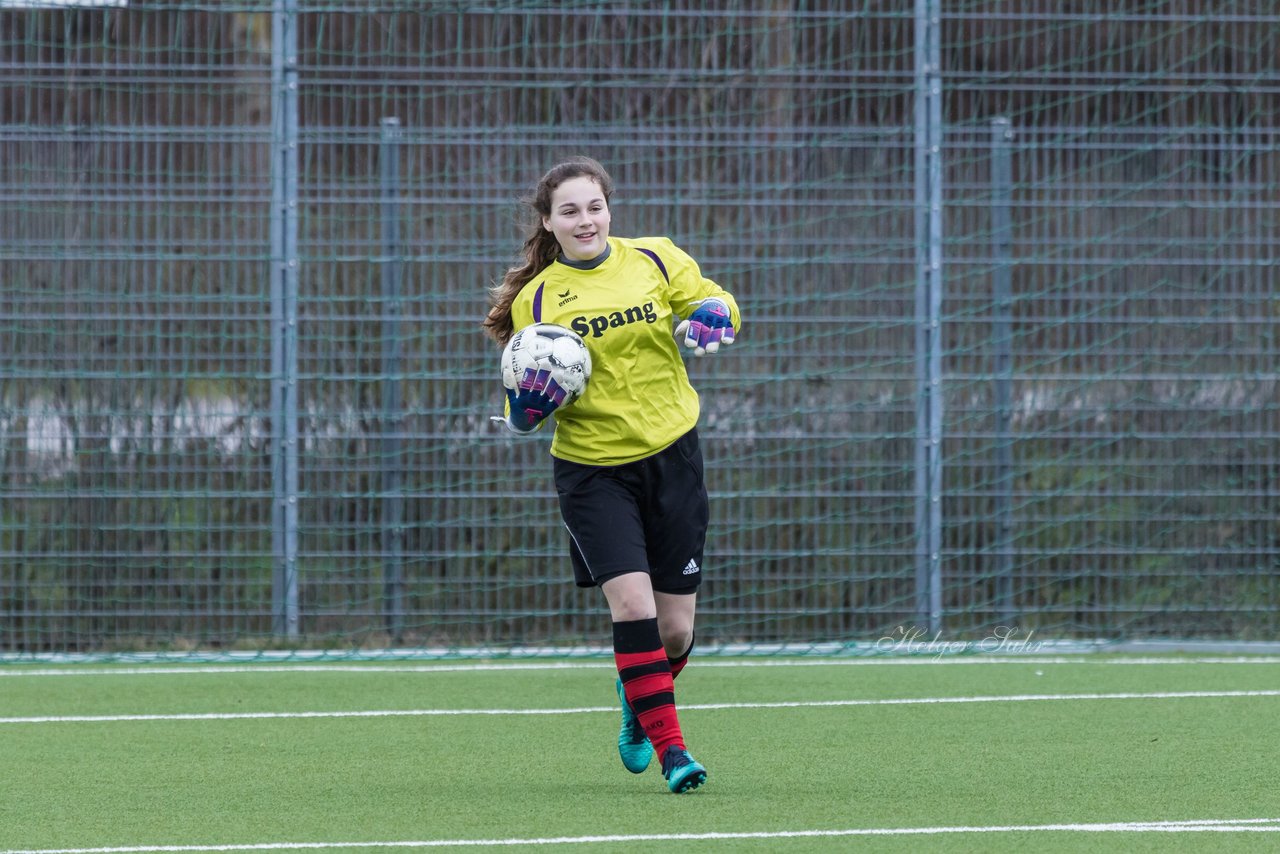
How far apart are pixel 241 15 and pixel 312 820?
5.66m

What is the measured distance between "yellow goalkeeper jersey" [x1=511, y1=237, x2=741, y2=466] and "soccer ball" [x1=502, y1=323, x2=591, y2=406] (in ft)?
0.33

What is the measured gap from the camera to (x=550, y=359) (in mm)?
4742

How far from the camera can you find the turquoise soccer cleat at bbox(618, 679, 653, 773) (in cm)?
498

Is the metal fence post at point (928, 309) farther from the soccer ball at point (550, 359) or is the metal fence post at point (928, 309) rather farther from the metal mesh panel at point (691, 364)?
the soccer ball at point (550, 359)

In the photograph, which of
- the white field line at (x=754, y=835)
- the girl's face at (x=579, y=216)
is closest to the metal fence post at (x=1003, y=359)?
the girl's face at (x=579, y=216)

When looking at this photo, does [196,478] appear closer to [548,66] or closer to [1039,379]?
[548,66]

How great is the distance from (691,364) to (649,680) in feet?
13.5

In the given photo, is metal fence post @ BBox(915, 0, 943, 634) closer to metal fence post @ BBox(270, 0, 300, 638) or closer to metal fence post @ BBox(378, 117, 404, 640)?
metal fence post @ BBox(378, 117, 404, 640)

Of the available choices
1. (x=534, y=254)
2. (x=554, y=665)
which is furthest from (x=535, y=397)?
(x=554, y=665)

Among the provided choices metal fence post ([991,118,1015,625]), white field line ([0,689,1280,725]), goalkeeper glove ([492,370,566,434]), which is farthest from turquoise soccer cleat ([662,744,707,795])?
metal fence post ([991,118,1015,625])

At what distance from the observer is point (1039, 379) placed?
888 centimetres

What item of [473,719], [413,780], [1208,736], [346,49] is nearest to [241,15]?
[346,49]

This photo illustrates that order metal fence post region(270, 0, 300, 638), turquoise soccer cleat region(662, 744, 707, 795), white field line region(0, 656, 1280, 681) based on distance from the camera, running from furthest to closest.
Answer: metal fence post region(270, 0, 300, 638) → white field line region(0, 656, 1280, 681) → turquoise soccer cleat region(662, 744, 707, 795)

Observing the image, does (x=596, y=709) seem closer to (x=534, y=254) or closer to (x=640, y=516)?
(x=640, y=516)
